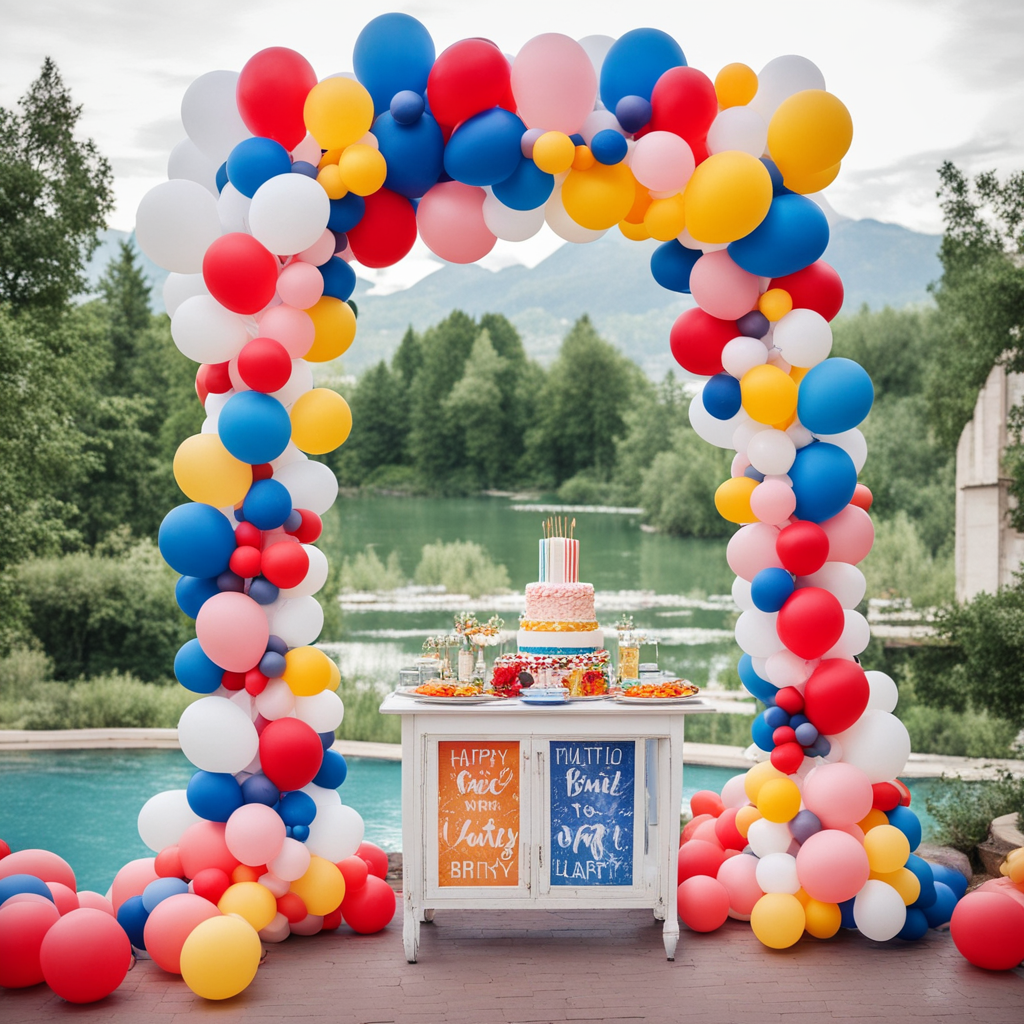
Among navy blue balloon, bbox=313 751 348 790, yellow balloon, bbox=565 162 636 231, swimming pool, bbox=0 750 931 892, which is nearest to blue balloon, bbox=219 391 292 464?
navy blue balloon, bbox=313 751 348 790

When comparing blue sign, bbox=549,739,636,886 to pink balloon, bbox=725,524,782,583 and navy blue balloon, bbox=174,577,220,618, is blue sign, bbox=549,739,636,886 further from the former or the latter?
navy blue balloon, bbox=174,577,220,618

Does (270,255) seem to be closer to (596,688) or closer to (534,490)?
(596,688)

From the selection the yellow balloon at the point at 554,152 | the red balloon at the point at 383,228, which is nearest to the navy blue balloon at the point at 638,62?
the yellow balloon at the point at 554,152

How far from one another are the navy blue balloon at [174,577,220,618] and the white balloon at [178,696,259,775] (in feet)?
1.18

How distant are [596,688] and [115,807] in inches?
188

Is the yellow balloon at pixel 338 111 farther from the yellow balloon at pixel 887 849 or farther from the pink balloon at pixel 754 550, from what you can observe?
the yellow balloon at pixel 887 849

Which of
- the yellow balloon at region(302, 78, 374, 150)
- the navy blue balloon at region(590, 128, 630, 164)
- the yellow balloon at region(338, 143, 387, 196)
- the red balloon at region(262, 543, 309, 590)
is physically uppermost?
the yellow balloon at region(302, 78, 374, 150)

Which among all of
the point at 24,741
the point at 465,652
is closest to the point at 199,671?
the point at 465,652

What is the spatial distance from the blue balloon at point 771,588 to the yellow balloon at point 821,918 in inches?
42.9

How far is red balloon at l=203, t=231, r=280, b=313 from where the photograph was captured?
3.63m

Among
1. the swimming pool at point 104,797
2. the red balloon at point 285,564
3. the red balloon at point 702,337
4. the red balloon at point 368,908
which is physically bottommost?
the swimming pool at point 104,797

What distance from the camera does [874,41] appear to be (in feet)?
30.7

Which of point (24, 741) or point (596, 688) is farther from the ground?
point (596, 688)

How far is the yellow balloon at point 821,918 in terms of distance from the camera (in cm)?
385
